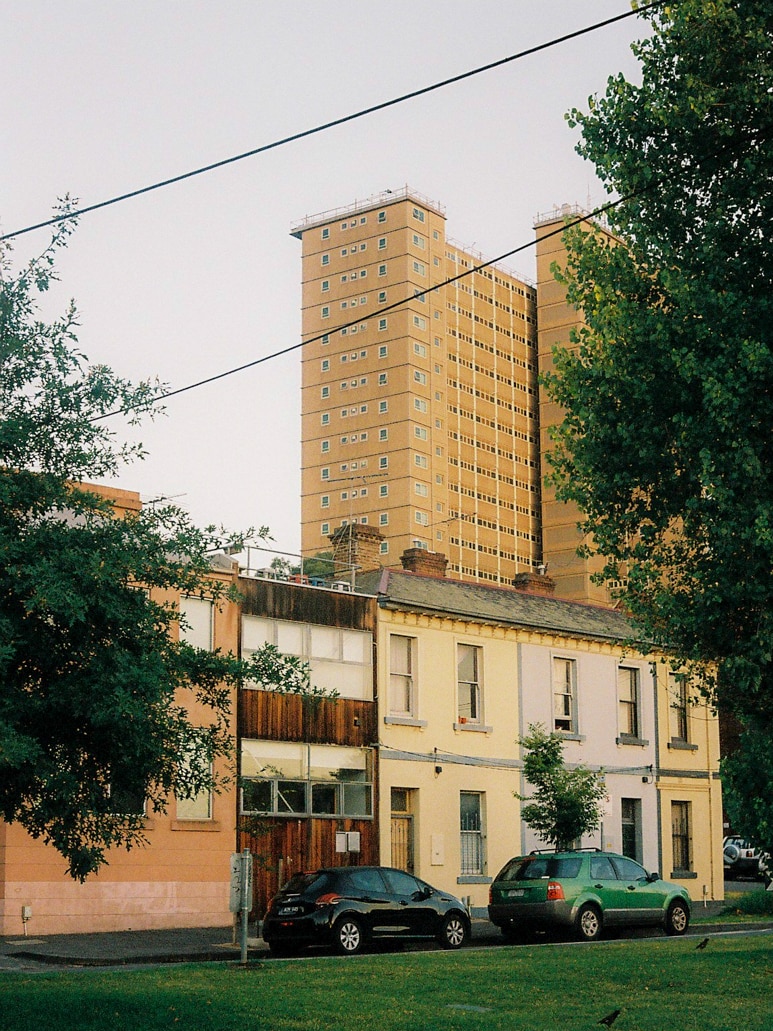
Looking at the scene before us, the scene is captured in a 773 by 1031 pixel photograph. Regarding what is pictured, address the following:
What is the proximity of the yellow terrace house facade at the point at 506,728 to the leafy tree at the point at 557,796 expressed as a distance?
1741mm

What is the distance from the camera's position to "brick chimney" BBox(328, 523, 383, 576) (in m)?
36.2

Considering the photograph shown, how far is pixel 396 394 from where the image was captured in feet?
408

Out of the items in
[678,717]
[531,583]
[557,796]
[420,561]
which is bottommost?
[557,796]

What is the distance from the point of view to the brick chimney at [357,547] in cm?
3616

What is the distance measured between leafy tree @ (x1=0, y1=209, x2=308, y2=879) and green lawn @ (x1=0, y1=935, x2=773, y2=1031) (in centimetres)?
158

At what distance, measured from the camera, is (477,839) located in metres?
34.0

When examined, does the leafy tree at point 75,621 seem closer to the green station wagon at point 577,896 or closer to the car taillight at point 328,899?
the car taillight at point 328,899

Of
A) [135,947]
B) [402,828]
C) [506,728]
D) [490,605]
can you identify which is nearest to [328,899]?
[135,947]

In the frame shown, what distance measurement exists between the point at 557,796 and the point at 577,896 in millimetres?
5893

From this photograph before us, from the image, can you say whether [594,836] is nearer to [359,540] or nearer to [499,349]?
[359,540]

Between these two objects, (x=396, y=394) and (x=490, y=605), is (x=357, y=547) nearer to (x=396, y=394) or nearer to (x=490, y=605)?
(x=490, y=605)

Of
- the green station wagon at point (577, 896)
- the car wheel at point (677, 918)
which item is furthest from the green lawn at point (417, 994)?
the car wheel at point (677, 918)

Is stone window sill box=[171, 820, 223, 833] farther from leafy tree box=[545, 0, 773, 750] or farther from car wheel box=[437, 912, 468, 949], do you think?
leafy tree box=[545, 0, 773, 750]

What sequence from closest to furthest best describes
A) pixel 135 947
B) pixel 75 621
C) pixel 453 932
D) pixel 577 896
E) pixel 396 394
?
pixel 75 621 < pixel 135 947 < pixel 453 932 < pixel 577 896 < pixel 396 394
